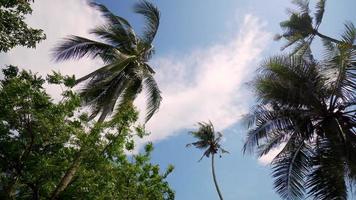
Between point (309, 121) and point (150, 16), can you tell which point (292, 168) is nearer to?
point (309, 121)

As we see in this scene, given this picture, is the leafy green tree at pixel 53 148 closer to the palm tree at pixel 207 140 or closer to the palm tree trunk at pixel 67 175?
the palm tree trunk at pixel 67 175

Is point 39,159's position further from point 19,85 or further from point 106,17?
point 106,17

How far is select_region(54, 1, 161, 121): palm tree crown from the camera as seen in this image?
64.7 feet

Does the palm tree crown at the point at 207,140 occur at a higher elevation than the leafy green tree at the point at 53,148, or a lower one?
higher

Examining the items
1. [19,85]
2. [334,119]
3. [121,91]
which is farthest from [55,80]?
[334,119]

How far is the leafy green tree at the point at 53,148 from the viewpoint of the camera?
12.2 m

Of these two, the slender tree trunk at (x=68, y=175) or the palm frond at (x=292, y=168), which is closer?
the slender tree trunk at (x=68, y=175)

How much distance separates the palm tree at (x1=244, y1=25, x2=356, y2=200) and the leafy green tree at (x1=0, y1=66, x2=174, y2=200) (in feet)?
20.6

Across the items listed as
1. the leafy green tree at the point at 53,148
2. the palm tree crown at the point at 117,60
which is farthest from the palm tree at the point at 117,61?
the leafy green tree at the point at 53,148

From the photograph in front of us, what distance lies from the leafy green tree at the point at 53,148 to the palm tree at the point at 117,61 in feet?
16.5

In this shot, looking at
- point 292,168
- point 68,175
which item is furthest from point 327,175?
point 68,175

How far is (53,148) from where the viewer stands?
1313 cm

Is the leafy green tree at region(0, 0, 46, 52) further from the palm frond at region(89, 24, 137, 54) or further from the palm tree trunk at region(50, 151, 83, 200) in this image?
the palm frond at region(89, 24, 137, 54)

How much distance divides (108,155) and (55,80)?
8.47ft
